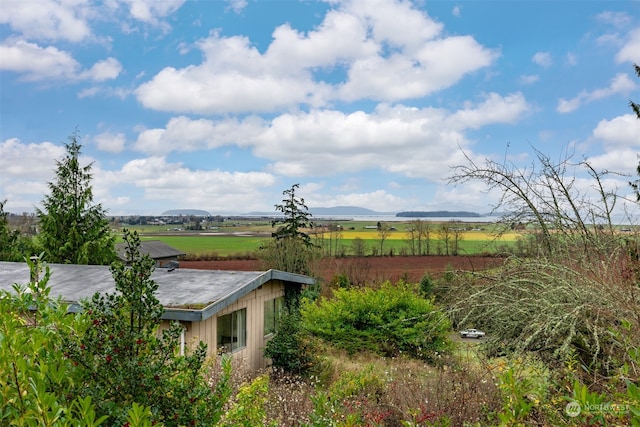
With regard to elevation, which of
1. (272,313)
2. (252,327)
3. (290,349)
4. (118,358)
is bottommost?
(290,349)

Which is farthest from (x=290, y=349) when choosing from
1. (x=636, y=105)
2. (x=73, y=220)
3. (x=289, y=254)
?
(x=636, y=105)

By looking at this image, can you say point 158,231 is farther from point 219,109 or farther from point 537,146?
point 537,146

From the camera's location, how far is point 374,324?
13938 millimetres

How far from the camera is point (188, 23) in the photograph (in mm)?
11875

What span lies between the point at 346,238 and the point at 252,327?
69.5 feet

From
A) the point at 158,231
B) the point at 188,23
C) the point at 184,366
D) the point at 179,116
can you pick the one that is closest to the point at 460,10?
the point at 188,23

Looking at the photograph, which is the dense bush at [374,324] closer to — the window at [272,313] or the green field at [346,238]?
the window at [272,313]

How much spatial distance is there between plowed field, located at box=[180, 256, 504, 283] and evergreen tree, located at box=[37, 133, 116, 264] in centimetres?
613

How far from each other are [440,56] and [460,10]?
8.53 feet

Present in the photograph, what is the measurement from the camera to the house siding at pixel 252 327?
35.2ft

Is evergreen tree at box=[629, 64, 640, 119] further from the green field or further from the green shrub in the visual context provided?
the green shrub

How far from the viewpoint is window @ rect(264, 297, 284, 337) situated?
43.1 feet

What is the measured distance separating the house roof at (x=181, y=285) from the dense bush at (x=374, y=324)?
125 cm

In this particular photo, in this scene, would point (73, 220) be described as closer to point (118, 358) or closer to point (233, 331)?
point (233, 331)
